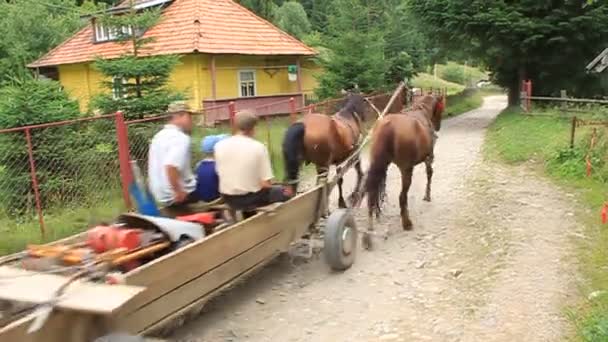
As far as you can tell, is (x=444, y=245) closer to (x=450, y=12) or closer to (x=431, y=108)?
(x=431, y=108)

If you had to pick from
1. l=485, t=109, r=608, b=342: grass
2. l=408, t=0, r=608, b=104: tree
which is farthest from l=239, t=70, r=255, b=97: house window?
l=485, t=109, r=608, b=342: grass

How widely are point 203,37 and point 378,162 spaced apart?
1719cm

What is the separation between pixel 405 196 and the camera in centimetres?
802

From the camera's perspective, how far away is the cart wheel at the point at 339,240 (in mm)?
6293

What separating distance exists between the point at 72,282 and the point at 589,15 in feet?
68.3

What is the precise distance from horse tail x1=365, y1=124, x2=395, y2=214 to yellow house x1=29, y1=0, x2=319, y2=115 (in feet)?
51.4

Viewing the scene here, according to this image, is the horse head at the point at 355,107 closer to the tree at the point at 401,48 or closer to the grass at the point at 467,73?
the tree at the point at 401,48

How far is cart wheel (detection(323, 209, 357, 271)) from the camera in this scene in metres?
6.29

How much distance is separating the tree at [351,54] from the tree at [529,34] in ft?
8.63

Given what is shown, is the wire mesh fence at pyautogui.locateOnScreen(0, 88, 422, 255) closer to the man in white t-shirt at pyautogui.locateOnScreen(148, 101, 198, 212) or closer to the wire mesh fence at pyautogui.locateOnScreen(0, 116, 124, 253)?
the wire mesh fence at pyautogui.locateOnScreen(0, 116, 124, 253)

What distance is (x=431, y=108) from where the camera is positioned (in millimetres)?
9633

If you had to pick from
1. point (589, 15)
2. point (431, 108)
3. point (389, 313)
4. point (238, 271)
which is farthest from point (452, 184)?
point (589, 15)

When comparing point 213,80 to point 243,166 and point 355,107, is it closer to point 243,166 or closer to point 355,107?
point 355,107

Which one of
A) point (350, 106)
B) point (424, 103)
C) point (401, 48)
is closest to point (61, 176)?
point (350, 106)
